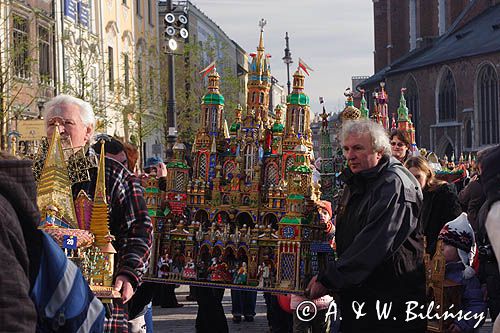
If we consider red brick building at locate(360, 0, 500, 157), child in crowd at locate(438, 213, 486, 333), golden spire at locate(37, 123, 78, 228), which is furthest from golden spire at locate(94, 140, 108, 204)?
red brick building at locate(360, 0, 500, 157)

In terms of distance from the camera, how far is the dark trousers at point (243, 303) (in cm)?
1214

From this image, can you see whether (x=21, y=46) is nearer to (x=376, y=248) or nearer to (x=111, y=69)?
(x=111, y=69)

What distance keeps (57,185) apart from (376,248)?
72.7 inches

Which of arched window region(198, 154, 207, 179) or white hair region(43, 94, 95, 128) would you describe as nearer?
white hair region(43, 94, 95, 128)

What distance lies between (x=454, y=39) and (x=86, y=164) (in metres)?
65.9

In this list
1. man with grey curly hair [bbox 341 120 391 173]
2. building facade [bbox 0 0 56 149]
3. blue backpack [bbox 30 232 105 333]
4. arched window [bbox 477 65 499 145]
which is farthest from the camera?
arched window [bbox 477 65 499 145]

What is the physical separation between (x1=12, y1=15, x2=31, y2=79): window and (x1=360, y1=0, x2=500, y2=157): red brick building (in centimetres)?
3862

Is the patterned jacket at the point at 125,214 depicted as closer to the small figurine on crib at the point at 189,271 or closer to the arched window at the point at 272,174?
the arched window at the point at 272,174

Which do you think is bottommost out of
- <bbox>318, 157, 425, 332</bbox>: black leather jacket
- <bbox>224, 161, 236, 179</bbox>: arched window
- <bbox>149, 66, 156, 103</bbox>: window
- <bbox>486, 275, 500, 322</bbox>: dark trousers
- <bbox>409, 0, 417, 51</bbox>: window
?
A: <bbox>486, 275, 500, 322</bbox>: dark trousers

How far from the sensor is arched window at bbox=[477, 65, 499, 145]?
60469mm

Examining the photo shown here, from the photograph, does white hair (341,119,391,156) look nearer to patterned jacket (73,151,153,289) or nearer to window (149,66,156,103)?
patterned jacket (73,151,153,289)

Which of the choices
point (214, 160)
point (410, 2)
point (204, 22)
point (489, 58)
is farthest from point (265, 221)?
point (410, 2)

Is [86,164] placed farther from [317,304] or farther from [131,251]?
[317,304]

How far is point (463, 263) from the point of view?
7.41m
